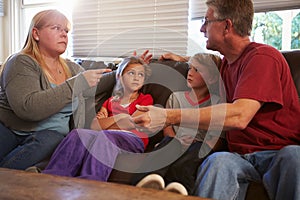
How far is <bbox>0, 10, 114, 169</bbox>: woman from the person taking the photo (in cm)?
167

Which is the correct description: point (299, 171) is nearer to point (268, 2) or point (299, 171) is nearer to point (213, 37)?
point (213, 37)

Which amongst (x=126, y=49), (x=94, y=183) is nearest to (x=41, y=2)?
(x=126, y=49)

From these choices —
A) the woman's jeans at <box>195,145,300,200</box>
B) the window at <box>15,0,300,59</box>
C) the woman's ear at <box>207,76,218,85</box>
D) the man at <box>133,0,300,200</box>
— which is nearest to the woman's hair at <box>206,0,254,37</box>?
the man at <box>133,0,300,200</box>

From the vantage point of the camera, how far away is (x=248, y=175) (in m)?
1.37

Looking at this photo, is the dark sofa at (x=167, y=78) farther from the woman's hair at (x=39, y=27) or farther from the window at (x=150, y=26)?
the woman's hair at (x=39, y=27)

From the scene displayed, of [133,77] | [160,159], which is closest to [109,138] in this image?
[160,159]

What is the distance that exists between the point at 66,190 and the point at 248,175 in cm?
71

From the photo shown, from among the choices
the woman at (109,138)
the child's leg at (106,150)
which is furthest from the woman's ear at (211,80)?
the child's leg at (106,150)

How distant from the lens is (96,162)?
4.82ft

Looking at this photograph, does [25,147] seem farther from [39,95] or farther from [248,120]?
[248,120]

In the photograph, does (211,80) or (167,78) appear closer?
(211,80)

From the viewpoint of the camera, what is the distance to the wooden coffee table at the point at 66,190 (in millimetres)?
945

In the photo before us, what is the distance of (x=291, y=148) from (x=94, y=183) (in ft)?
2.33

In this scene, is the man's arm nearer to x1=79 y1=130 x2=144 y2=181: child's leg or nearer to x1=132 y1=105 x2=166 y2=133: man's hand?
x1=132 y1=105 x2=166 y2=133: man's hand
